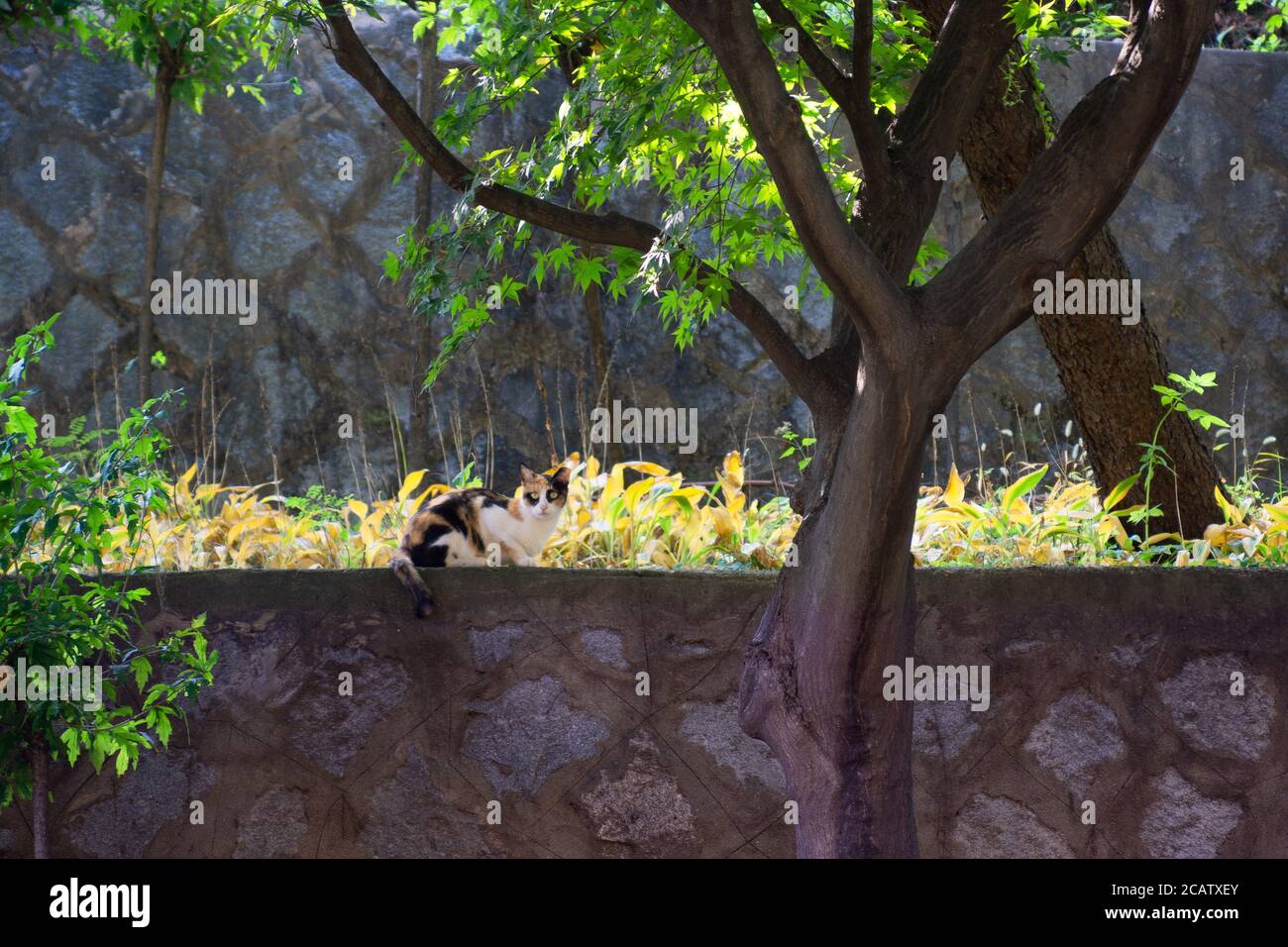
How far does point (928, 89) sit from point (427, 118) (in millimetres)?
4045

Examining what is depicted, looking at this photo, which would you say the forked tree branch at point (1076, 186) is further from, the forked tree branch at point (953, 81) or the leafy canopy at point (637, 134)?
the forked tree branch at point (953, 81)

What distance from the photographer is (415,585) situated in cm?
516

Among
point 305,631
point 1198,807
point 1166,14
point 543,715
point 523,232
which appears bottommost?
point 1198,807

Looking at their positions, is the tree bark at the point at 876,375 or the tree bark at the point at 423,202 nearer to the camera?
the tree bark at the point at 876,375

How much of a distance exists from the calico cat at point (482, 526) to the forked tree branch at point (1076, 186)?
219cm

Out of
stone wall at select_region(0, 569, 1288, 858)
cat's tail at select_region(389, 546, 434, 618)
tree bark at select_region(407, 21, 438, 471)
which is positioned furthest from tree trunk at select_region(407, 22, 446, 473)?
stone wall at select_region(0, 569, 1288, 858)

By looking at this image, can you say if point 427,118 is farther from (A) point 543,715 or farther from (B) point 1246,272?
(B) point 1246,272

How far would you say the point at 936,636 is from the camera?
522cm

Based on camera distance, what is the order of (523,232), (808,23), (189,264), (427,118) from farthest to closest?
(189,264)
(427,118)
(808,23)
(523,232)

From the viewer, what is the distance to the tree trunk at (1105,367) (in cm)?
564

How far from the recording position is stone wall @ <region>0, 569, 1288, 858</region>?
5191 mm

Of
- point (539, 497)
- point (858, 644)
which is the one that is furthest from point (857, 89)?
point (539, 497)

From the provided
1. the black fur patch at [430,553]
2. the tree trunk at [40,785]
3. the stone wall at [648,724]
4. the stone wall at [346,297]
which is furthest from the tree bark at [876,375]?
the stone wall at [346,297]

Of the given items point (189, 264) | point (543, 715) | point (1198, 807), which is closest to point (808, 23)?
point (543, 715)
